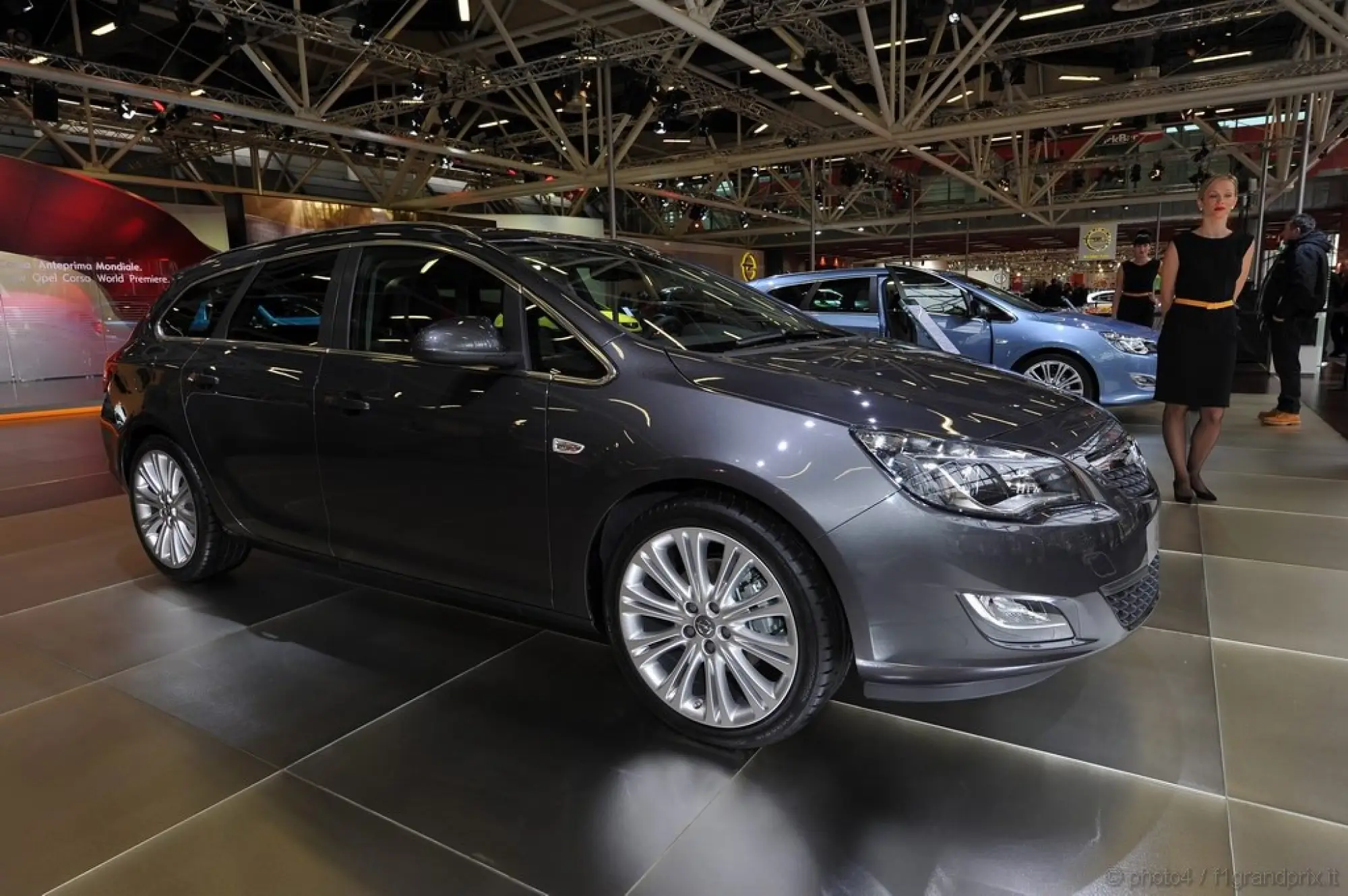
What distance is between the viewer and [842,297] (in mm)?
7590

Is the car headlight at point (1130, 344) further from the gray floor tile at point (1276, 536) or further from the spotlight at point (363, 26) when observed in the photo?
the spotlight at point (363, 26)

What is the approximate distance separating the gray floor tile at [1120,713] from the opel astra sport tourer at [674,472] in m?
0.34

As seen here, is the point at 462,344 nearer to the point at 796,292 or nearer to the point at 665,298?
the point at 665,298

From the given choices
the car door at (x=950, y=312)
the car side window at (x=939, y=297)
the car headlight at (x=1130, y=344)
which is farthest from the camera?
the car side window at (x=939, y=297)

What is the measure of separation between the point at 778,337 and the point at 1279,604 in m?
2.24

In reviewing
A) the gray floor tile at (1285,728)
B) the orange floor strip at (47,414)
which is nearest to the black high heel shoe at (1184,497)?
the gray floor tile at (1285,728)

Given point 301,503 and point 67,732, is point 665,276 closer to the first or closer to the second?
point 301,503

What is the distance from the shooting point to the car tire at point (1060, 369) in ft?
22.5

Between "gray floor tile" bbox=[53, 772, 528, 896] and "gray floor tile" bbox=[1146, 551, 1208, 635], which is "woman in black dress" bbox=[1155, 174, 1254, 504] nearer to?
"gray floor tile" bbox=[1146, 551, 1208, 635]

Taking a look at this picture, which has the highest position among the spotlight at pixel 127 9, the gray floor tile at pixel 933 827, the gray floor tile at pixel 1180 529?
the spotlight at pixel 127 9

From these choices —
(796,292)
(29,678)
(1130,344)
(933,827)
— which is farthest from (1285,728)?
(796,292)

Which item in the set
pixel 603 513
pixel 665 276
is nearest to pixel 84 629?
pixel 603 513

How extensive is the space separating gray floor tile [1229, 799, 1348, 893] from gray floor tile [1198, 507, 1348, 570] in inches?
85.5

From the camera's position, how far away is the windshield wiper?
265 centimetres
